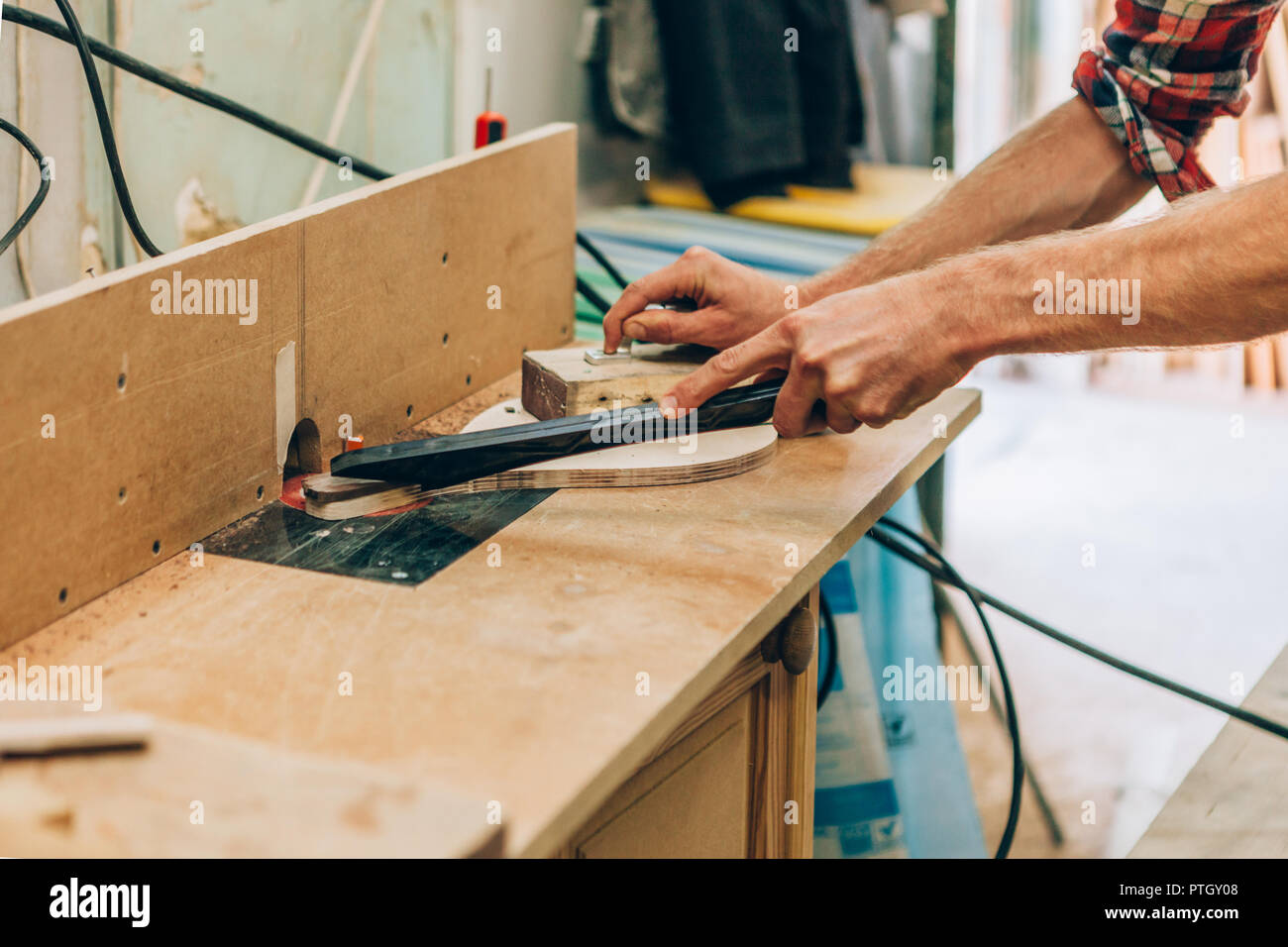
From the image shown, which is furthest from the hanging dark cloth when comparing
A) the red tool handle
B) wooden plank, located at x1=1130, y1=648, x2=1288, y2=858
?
wooden plank, located at x1=1130, y1=648, x2=1288, y2=858

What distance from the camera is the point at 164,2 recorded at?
143 cm

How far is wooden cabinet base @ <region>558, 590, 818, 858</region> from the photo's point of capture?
0.88 meters

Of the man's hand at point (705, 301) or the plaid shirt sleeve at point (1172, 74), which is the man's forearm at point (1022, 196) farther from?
the man's hand at point (705, 301)

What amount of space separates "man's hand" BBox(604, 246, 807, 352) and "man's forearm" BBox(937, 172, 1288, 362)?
0.24 meters

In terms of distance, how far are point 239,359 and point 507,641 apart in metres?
0.31

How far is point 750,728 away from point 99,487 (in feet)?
1.71

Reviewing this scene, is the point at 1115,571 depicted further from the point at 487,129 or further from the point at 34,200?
the point at 34,200

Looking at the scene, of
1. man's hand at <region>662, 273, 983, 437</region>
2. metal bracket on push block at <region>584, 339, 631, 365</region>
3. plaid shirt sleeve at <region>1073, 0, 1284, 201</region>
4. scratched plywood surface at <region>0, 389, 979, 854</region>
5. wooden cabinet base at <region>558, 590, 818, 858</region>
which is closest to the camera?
scratched plywood surface at <region>0, 389, 979, 854</region>

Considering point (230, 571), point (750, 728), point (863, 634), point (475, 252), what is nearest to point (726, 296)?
point (475, 252)

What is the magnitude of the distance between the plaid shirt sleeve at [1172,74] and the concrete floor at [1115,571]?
1.09 m

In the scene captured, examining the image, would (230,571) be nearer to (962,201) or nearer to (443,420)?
(443,420)

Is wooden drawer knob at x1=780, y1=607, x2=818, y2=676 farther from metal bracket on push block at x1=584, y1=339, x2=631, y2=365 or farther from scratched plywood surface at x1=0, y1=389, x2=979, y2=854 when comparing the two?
metal bracket on push block at x1=584, y1=339, x2=631, y2=365

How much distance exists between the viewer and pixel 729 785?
3.36 ft

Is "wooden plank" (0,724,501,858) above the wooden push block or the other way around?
the other way around
